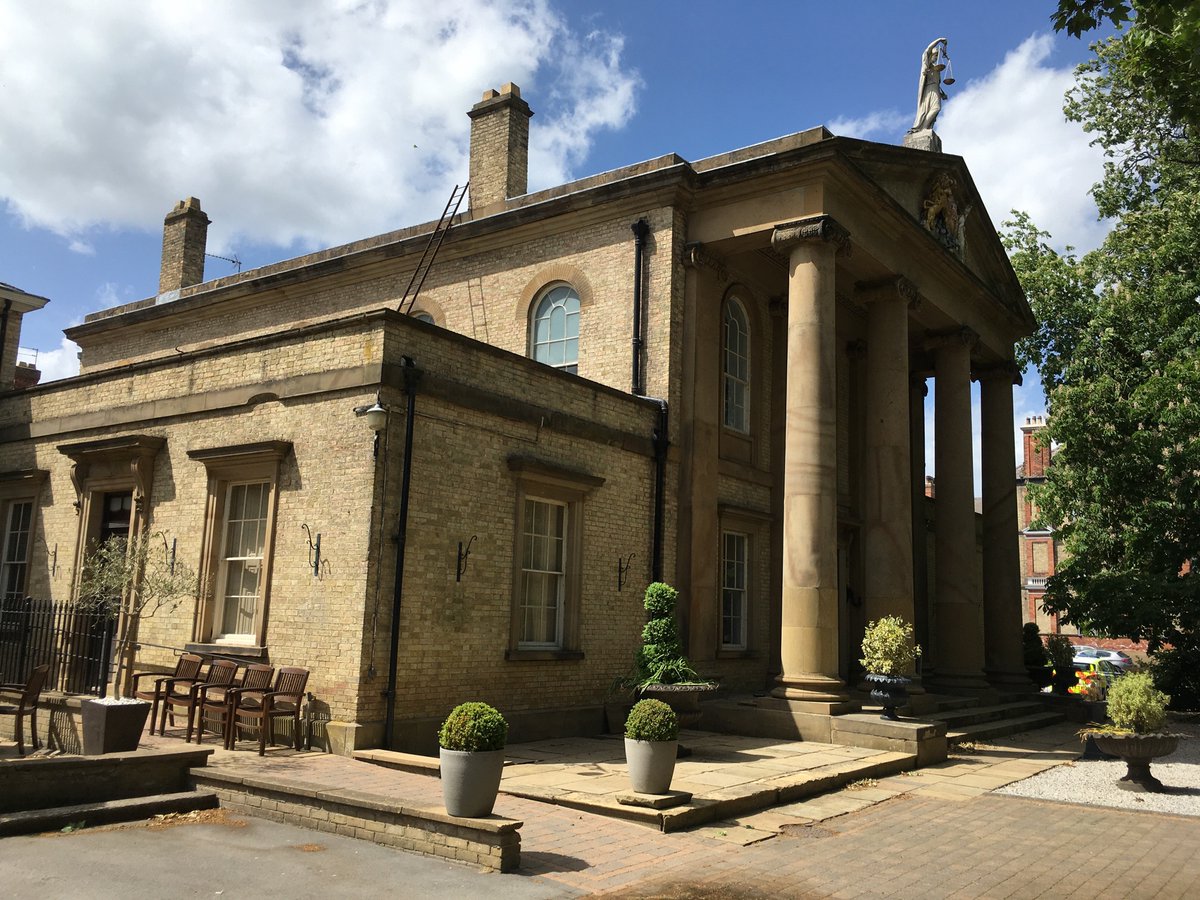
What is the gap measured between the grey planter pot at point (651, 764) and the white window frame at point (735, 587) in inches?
340

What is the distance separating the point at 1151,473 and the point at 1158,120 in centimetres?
935

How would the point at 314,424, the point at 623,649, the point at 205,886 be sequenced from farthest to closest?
the point at 623,649 → the point at 314,424 → the point at 205,886

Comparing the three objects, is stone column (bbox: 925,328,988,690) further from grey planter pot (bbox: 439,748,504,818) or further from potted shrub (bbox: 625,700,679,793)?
grey planter pot (bbox: 439,748,504,818)

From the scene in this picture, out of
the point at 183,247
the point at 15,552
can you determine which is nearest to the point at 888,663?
the point at 15,552

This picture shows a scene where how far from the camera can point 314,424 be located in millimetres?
11898

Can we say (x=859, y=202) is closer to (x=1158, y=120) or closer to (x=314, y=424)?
(x=314, y=424)

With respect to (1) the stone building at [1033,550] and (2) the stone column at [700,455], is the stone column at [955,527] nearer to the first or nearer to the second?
(2) the stone column at [700,455]

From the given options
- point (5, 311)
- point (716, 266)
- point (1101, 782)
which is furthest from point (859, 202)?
point (5, 311)

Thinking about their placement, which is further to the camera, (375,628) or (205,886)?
(375,628)

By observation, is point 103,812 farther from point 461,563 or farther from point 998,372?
point 998,372

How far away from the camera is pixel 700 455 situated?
16312 mm

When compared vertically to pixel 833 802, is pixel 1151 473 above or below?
above

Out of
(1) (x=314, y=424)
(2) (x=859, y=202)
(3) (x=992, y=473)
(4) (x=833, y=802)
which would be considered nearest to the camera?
(4) (x=833, y=802)

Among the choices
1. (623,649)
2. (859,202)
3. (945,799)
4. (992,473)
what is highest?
(859,202)
